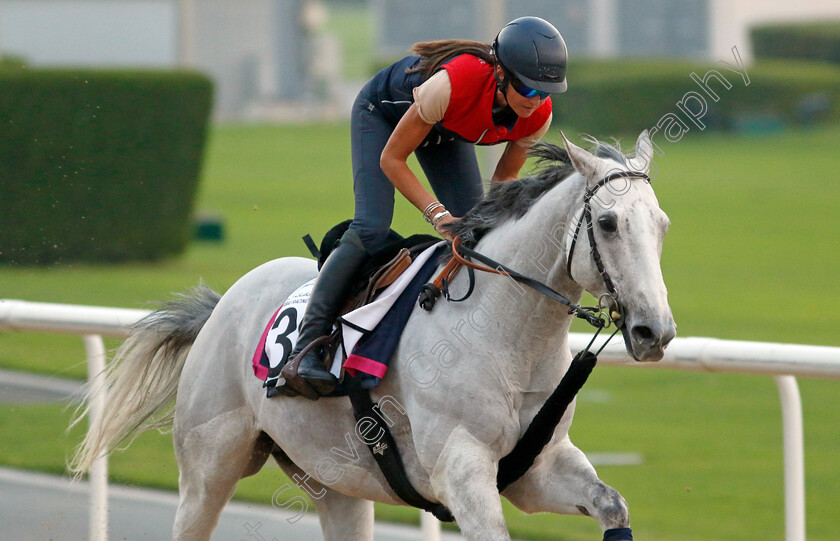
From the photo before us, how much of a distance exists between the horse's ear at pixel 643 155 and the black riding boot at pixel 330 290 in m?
0.89

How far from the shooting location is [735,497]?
6.19m

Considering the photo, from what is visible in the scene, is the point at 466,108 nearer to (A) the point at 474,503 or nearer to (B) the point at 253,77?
(A) the point at 474,503

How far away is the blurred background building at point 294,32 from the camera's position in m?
26.4

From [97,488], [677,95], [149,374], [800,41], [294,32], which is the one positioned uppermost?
[149,374]

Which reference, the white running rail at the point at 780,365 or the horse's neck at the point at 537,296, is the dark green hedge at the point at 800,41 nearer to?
the white running rail at the point at 780,365

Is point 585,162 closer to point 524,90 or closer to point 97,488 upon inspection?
point 524,90

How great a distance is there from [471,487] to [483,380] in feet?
0.96

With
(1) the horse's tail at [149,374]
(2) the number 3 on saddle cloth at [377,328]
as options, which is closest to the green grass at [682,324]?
(1) the horse's tail at [149,374]

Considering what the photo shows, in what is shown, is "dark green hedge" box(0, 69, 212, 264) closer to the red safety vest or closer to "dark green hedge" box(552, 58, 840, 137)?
the red safety vest

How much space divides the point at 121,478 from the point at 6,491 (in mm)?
591

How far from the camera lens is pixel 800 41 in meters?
34.9

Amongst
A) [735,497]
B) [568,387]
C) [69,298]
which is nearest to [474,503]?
[568,387]

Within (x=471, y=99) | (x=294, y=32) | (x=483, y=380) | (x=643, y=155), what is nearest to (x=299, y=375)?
(x=483, y=380)

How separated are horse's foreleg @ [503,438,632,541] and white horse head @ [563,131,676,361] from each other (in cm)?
47
